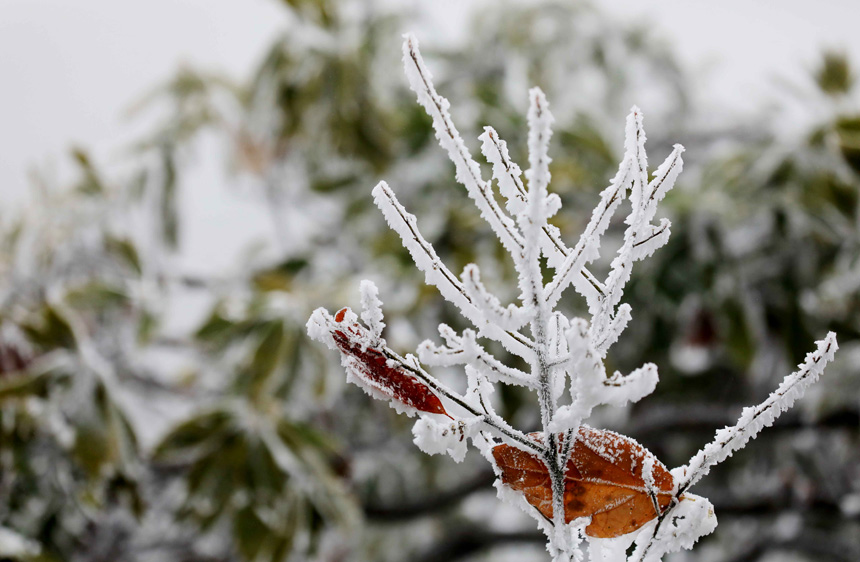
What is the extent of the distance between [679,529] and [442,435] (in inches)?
2.9

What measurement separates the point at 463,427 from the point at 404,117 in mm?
933

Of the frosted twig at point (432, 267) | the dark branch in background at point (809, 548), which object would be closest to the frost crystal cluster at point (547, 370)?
the frosted twig at point (432, 267)

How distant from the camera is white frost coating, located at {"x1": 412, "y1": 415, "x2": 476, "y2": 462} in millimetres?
157

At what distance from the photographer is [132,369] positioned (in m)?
1.06

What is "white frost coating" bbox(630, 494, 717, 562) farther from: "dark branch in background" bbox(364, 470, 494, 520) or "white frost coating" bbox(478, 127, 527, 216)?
"dark branch in background" bbox(364, 470, 494, 520)

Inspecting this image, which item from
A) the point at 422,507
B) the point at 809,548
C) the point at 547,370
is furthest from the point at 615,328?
the point at 809,548

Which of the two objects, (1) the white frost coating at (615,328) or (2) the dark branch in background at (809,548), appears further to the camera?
(2) the dark branch in background at (809,548)

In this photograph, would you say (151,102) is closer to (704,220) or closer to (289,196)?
(289,196)

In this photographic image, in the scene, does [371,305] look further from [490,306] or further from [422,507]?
[422,507]

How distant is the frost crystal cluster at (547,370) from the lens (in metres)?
0.16

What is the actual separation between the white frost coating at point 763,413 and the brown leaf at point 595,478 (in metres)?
0.01

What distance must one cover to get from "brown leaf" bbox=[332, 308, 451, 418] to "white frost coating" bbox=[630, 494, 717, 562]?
0.24 feet

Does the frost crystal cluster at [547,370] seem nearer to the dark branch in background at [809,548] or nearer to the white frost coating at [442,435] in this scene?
the white frost coating at [442,435]

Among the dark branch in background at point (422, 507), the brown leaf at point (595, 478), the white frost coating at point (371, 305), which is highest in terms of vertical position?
the dark branch in background at point (422, 507)
